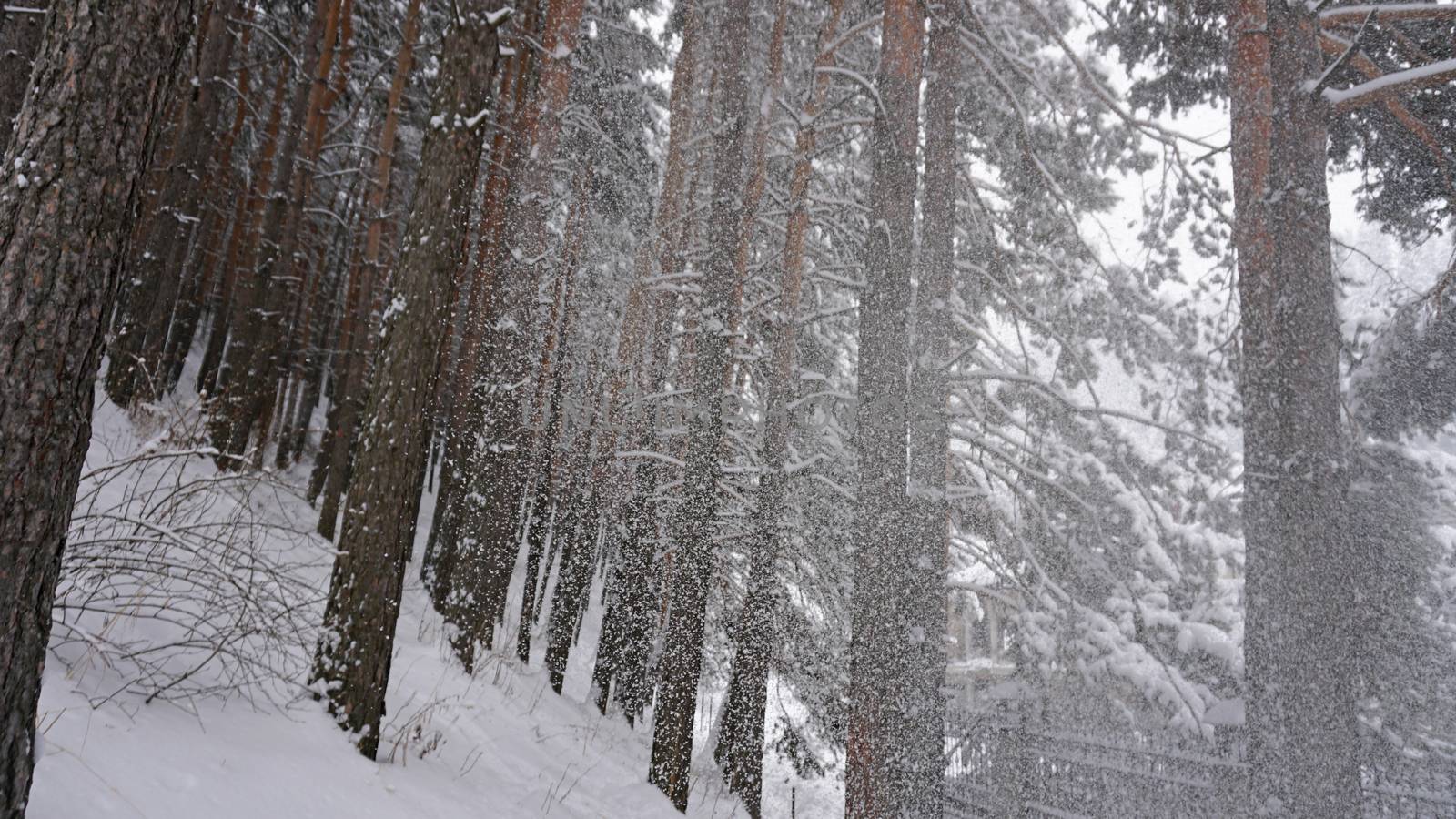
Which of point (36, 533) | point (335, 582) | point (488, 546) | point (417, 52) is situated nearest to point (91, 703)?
point (36, 533)

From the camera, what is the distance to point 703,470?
26.8 feet

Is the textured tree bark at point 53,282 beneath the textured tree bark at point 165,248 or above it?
beneath

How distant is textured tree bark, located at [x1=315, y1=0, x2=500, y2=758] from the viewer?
454cm

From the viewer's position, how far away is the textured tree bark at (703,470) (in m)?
8.07

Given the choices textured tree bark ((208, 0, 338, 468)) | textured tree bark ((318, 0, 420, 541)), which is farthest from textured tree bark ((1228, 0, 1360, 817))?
textured tree bark ((208, 0, 338, 468))

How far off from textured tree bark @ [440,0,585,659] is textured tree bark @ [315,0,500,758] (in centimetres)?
390

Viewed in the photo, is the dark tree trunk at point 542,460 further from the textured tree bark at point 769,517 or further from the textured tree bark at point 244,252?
the textured tree bark at point 244,252

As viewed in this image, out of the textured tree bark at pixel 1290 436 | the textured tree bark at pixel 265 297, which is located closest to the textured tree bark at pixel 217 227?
the textured tree bark at pixel 265 297

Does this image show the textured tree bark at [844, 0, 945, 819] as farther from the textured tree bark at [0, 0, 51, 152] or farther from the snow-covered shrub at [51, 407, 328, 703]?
the textured tree bark at [0, 0, 51, 152]

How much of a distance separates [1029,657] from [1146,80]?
29.7ft

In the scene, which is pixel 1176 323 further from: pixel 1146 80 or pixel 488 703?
pixel 488 703

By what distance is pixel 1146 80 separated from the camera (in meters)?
8.66

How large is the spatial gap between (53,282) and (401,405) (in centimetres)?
257

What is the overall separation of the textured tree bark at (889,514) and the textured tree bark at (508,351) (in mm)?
4259
